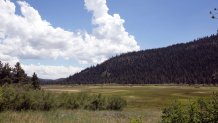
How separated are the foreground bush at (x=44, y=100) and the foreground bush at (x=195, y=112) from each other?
23.3 meters

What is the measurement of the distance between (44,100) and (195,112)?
29.8 metres

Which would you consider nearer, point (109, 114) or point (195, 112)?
point (195, 112)

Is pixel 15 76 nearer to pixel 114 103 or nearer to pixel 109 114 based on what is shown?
pixel 114 103

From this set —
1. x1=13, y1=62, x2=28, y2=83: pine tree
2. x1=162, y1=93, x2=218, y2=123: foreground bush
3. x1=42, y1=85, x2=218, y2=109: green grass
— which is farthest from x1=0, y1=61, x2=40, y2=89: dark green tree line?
x1=162, y1=93, x2=218, y2=123: foreground bush

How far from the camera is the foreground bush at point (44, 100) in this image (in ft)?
129

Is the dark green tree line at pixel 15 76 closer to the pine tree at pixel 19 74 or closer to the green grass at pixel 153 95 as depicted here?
the pine tree at pixel 19 74

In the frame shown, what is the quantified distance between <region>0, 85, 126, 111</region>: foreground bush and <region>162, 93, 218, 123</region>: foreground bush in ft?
76.6

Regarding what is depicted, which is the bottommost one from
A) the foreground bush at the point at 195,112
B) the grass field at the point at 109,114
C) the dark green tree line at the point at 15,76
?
the grass field at the point at 109,114

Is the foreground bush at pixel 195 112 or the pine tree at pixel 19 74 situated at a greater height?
the pine tree at pixel 19 74

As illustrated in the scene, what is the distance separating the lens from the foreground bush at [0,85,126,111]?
129ft

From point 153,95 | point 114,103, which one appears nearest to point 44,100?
point 114,103

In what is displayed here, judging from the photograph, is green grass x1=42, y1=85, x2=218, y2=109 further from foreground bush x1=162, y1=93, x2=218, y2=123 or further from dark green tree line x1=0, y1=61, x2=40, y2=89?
foreground bush x1=162, y1=93, x2=218, y2=123

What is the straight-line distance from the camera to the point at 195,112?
1476 centimetres

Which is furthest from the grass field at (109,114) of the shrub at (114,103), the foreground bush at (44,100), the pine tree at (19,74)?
the pine tree at (19,74)
